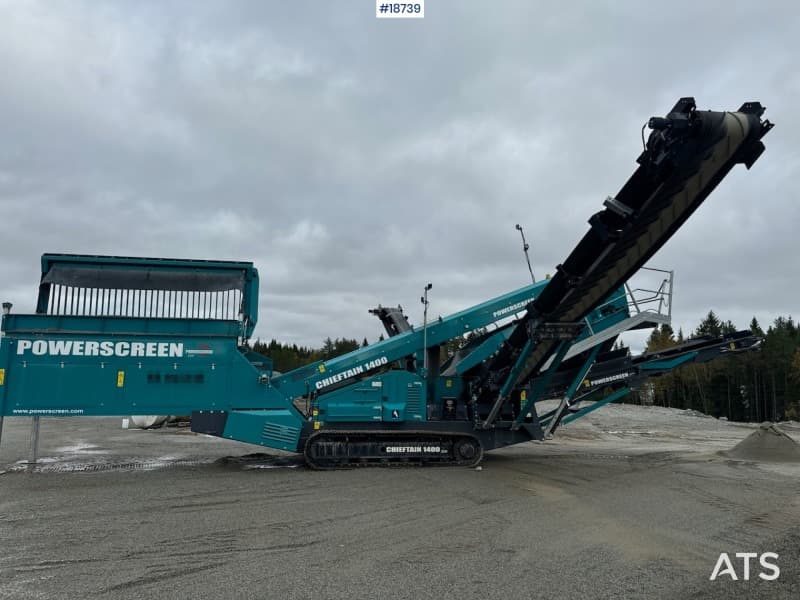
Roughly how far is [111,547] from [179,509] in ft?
5.53

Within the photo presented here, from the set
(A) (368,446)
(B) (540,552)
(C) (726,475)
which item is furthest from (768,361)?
(B) (540,552)

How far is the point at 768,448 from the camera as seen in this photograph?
13.6 m

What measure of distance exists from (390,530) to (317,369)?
498 centimetres

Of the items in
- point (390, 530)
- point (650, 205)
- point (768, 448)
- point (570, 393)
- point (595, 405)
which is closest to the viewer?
point (390, 530)

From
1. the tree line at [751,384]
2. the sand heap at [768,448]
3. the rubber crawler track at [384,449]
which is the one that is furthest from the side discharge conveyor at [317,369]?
the tree line at [751,384]

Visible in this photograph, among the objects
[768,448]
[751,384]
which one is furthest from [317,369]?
[751,384]

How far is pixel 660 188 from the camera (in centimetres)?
691

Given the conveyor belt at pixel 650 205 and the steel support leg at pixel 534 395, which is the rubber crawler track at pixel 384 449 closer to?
the steel support leg at pixel 534 395

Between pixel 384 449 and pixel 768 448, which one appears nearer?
pixel 384 449

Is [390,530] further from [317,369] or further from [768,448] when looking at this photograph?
[768,448]

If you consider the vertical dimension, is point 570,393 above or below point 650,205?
below

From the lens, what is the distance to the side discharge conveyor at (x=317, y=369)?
981 centimetres

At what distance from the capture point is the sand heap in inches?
523

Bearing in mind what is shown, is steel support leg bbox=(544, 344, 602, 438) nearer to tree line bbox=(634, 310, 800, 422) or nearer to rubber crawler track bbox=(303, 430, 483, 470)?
rubber crawler track bbox=(303, 430, 483, 470)
